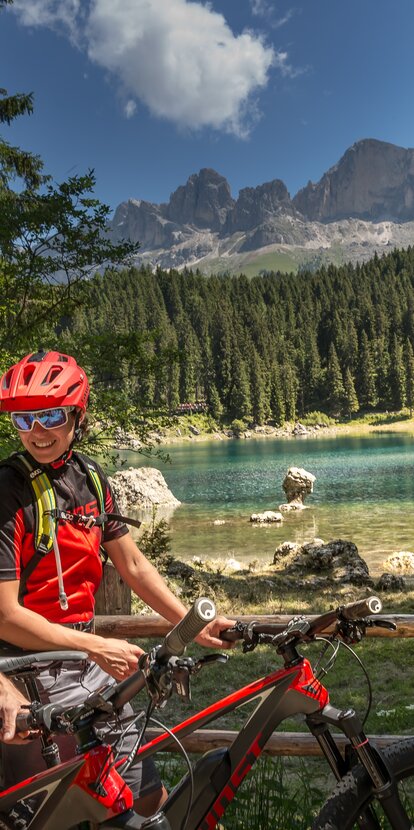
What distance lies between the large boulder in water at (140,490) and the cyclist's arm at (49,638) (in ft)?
94.5

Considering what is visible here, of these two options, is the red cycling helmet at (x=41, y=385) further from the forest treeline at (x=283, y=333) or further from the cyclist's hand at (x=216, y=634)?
the forest treeline at (x=283, y=333)

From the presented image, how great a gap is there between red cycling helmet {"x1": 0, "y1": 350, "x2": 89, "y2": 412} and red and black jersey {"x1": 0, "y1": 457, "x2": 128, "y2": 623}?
25 cm

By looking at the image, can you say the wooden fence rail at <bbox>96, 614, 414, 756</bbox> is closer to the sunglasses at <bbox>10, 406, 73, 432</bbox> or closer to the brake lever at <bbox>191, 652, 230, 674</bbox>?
the brake lever at <bbox>191, 652, 230, 674</bbox>

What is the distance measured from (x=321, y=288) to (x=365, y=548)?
548 ft

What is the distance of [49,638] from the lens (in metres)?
2.18

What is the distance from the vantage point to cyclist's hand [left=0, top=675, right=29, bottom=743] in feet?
6.57

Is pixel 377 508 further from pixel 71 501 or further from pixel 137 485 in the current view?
pixel 71 501

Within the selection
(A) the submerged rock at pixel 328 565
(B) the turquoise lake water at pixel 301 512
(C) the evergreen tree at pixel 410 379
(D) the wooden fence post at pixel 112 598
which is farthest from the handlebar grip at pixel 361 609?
(C) the evergreen tree at pixel 410 379

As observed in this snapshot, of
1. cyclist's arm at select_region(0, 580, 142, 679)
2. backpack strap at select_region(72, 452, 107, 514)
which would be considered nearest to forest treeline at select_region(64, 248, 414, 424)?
backpack strap at select_region(72, 452, 107, 514)

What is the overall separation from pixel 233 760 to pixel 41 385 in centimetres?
155

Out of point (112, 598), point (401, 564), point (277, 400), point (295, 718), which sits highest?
point (277, 400)

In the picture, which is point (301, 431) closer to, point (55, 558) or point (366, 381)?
point (366, 381)

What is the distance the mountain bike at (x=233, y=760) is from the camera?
1927mm

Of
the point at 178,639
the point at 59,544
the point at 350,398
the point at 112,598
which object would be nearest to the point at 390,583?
the point at 112,598
